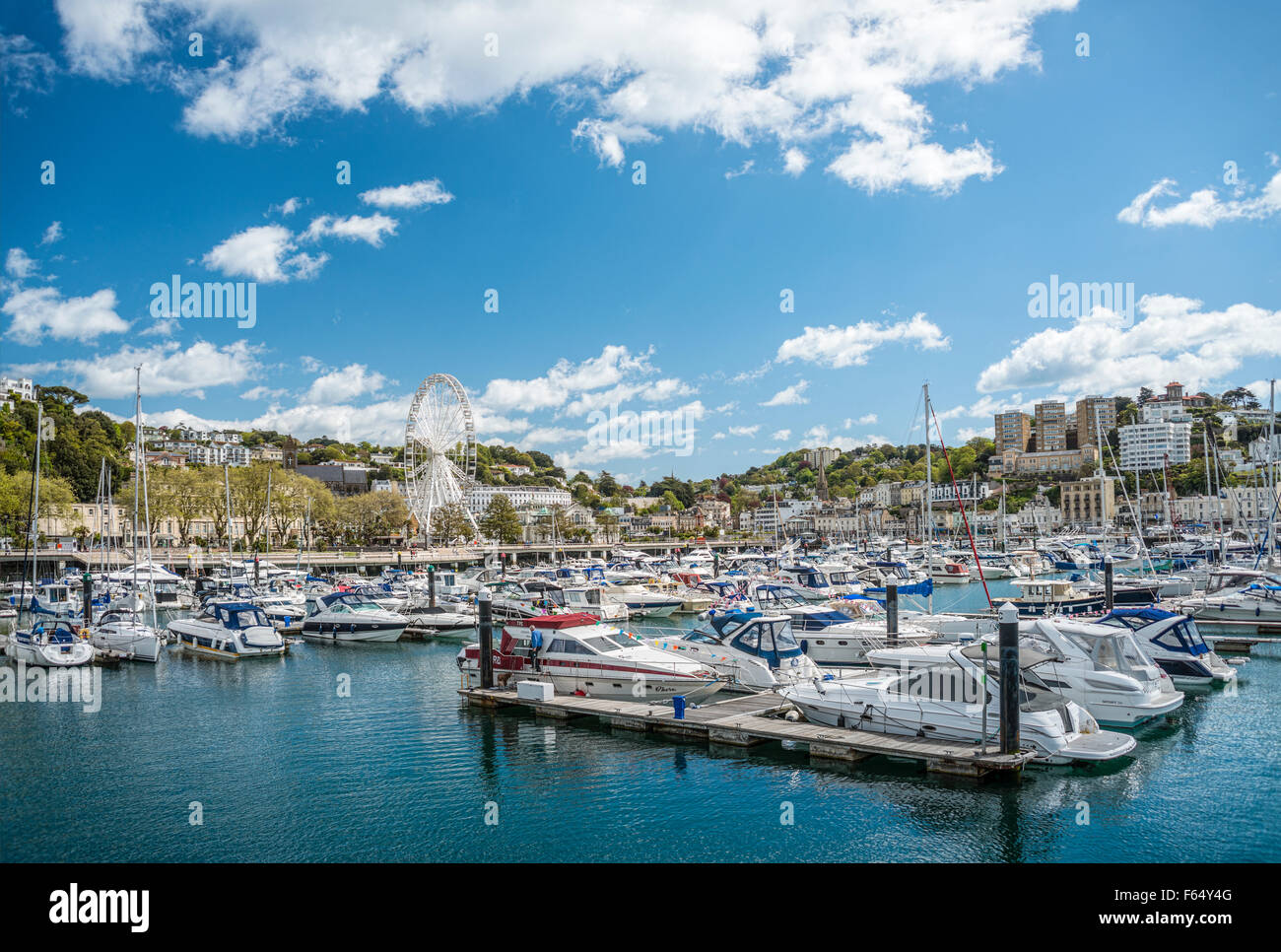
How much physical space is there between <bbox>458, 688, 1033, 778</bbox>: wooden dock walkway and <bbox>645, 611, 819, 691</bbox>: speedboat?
1.34 metres

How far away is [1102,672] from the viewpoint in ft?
70.5

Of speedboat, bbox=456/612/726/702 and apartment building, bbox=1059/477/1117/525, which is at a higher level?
apartment building, bbox=1059/477/1117/525

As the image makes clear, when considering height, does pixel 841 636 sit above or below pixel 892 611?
below

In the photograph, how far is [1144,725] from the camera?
70.1 ft

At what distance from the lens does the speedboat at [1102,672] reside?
21.0 metres

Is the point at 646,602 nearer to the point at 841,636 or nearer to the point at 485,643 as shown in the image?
the point at 841,636

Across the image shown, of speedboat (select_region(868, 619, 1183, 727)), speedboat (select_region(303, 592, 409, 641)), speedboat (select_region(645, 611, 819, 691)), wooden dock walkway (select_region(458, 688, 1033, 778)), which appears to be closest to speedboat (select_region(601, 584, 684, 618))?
speedboat (select_region(303, 592, 409, 641))

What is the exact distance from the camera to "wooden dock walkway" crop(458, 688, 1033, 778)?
56.1 ft

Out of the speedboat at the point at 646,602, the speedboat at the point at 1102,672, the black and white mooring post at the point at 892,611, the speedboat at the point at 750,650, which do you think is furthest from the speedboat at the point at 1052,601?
the speedboat at the point at 646,602

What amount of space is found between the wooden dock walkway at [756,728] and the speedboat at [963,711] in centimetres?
32

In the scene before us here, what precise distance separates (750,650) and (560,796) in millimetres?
10411

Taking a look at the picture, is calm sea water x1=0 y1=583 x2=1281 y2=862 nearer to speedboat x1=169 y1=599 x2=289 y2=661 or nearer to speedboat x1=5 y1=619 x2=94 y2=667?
speedboat x1=5 y1=619 x2=94 y2=667

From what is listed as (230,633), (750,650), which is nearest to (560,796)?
(750,650)
